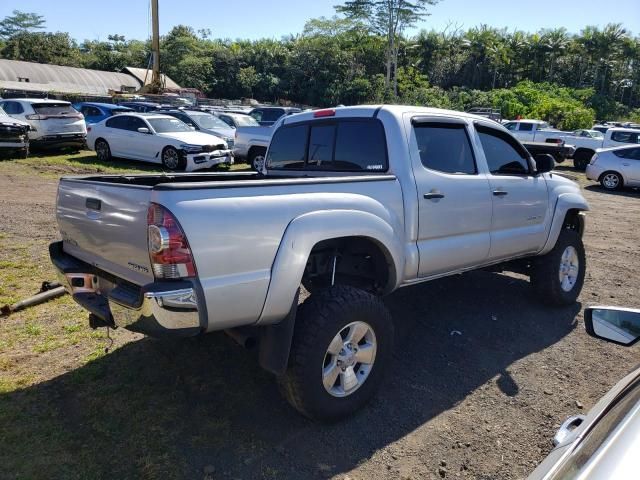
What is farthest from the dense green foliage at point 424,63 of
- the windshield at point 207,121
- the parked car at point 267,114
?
the windshield at point 207,121

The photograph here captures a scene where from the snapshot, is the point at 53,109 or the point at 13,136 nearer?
the point at 13,136

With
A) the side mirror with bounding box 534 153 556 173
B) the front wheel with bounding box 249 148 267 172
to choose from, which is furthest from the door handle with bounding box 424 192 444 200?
the front wheel with bounding box 249 148 267 172

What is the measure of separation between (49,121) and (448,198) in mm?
15750

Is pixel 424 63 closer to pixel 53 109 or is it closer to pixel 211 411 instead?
pixel 53 109

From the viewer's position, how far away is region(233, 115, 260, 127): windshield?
18.6 m

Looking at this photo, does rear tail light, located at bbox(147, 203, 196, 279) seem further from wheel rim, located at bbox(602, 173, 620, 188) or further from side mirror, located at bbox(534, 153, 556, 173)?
wheel rim, located at bbox(602, 173, 620, 188)

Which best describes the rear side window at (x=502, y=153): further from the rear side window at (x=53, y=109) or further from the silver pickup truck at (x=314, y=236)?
the rear side window at (x=53, y=109)

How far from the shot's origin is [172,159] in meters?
13.9

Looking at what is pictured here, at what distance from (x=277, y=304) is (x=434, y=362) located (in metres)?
1.83

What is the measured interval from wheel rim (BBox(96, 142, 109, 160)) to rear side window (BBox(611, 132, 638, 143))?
19.1 metres

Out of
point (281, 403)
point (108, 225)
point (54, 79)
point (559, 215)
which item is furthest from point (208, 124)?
point (54, 79)

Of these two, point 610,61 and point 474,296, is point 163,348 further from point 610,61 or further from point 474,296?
point 610,61

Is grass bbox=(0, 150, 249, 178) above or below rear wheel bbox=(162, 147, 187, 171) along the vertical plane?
below

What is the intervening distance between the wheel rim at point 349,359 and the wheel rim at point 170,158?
38.5 feet
